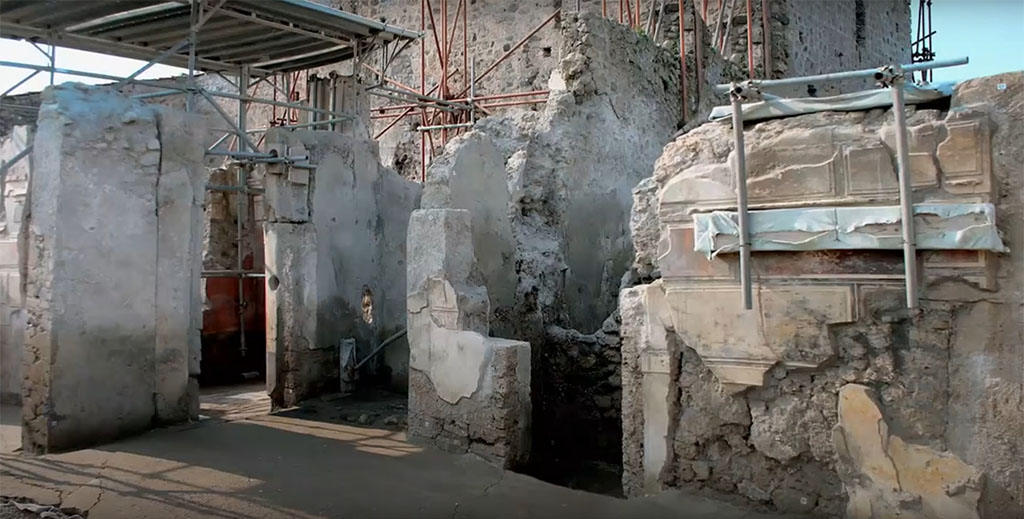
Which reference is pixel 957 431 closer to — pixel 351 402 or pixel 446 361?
pixel 446 361

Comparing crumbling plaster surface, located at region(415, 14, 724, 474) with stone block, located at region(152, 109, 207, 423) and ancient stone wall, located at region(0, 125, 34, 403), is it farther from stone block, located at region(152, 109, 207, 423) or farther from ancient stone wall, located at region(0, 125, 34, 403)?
ancient stone wall, located at region(0, 125, 34, 403)

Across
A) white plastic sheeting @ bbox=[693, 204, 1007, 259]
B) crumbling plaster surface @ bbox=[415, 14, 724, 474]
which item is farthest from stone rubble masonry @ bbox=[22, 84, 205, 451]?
Answer: white plastic sheeting @ bbox=[693, 204, 1007, 259]

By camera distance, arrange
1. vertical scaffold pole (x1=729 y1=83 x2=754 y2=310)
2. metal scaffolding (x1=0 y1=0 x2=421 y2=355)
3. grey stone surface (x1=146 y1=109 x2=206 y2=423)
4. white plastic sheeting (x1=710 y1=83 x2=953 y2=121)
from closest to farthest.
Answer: white plastic sheeting (x1=710 y1=83 x2=953 y2=121) → vertical scaffold pole (x1=729 y1=83 x2=754 y2=310) → grey stone surface (x1=146 y1=109 x2=206 y2=423) → metal scaffolding (x1=0 y1=0 x2=421 y2=355)

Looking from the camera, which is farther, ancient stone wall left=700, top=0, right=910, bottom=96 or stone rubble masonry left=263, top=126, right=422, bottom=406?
ancient stone wall left=700, top=0, right=910, bottom=96

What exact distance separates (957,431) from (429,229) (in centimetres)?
365

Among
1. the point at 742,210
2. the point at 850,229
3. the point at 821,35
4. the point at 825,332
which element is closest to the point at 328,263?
the point at 742,210

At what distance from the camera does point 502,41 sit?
14.1m

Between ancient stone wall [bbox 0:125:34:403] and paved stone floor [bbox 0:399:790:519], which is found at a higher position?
ancient stone wall [bbox 0:125:34:403]

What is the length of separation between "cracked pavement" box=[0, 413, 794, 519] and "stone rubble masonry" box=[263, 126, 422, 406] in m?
1.74

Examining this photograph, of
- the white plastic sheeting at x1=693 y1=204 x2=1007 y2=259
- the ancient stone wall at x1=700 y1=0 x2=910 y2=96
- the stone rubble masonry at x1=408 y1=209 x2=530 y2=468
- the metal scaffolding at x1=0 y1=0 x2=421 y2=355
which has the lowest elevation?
the stone rubble masonry at x1=408 y1=209 x2=530 y2=468

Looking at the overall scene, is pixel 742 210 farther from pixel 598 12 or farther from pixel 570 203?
pixel 598 12

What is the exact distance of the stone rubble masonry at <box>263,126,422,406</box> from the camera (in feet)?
25.2

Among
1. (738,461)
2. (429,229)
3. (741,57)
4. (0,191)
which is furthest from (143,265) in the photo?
(741,57)

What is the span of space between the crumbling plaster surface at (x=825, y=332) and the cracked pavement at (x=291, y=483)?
383mm
